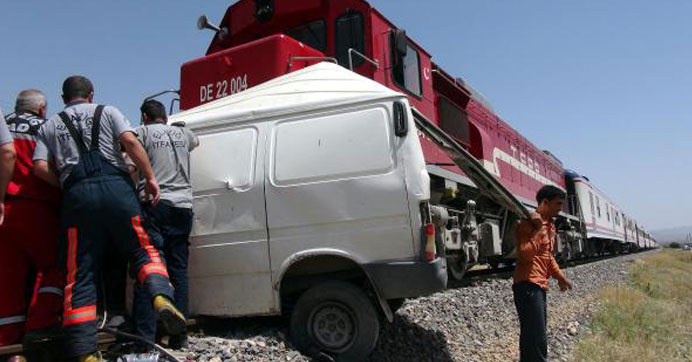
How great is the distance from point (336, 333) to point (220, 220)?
1.29m

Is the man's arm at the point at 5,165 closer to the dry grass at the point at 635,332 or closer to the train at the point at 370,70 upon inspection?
the train at the point at 370,70

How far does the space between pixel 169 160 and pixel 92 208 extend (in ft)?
3.50

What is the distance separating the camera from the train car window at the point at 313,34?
7062 millimetres

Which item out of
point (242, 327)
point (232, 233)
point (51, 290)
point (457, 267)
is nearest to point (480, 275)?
point (457, 267)

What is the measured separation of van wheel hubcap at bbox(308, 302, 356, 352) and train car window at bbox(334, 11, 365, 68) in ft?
10.4

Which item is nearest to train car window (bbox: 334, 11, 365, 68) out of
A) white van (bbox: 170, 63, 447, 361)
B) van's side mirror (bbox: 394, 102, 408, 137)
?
white van (bbox: 170, 63, 447, 361)

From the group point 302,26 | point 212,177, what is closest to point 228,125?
point 212,177

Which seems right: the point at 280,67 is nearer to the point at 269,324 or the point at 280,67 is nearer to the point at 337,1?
the point at 337,1

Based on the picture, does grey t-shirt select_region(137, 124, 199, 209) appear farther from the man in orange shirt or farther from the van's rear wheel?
the man in orange shirt

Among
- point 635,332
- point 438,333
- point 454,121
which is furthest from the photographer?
point 454,121

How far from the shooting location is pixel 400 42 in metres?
6.77

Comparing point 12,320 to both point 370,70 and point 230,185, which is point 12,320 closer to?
point 230,185

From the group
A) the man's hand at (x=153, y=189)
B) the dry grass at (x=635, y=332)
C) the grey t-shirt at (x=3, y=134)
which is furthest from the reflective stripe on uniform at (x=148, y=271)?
the dry grass at (x=635, y=332)

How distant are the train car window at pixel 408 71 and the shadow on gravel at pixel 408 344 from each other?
294cm
